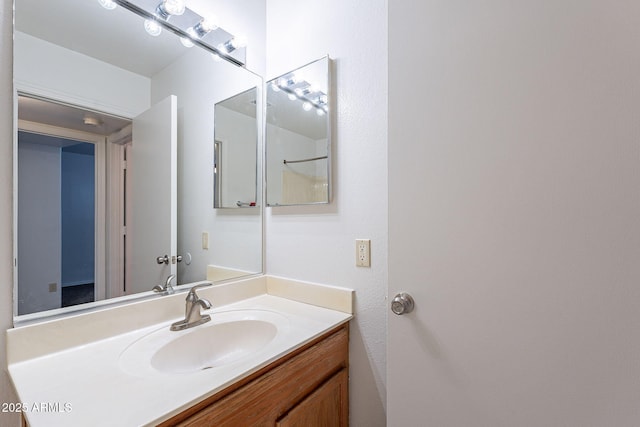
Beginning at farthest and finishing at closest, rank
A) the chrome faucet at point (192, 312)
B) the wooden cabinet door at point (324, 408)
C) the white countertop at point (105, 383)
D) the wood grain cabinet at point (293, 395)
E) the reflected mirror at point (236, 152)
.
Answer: the reflected mirror at point (236, 152), the chrome faucet at point (192, 312), the wooden cabinet door at point (324, 408), the wood grain cabinet at point (293, 395), the white countertop at point (105, 383)

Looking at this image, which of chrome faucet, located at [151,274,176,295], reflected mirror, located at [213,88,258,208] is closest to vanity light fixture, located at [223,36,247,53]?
reflected mirror, located at [213,88,258,208]

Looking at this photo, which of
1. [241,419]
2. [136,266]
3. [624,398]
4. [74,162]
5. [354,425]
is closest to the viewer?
[624,398]

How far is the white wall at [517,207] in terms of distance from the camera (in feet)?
2.01

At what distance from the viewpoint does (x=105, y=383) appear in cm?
70

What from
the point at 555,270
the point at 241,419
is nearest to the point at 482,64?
the point at 555,270

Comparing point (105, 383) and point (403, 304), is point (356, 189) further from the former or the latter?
point (105, 383)

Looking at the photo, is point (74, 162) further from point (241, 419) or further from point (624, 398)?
point (624, 398)

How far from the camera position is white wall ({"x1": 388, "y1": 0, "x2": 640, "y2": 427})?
24.1 inches

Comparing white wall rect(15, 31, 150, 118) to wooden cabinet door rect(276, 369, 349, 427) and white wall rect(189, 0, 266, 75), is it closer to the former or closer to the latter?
white wall rect(189, 0, 266, 75)

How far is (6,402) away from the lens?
802mm

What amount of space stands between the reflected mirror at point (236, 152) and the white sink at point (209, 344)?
58 cm

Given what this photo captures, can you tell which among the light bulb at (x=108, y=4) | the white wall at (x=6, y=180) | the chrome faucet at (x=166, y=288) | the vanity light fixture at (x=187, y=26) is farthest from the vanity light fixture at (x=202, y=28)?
the chrome faucet at (x=166, y=288)

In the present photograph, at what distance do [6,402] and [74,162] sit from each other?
755 mm

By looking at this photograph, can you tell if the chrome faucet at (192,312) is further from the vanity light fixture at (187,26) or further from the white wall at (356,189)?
the vanity light fixture at (187,26)
